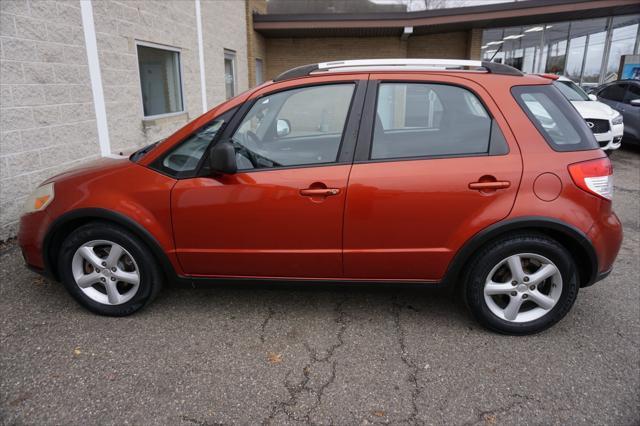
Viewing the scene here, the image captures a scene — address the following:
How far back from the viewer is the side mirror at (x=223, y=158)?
9.04ft

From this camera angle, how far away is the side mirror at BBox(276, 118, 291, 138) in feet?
10.6

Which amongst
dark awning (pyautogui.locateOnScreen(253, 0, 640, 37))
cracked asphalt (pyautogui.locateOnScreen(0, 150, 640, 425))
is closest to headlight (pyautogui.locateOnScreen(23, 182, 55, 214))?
cracked asphalt (pyautogui.locateOnScreen(0, 150, 640, 425))

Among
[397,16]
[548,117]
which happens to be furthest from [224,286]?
[397,16]

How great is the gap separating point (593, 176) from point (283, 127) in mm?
2045

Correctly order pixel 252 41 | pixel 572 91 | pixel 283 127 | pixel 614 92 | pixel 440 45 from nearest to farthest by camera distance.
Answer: pixel 283 127, pixel 572 91, pixel 614 92, pixel 252 41, pixel 440 45

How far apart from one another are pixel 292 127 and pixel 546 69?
26607 mm

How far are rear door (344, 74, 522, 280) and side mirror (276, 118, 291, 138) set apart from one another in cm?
63

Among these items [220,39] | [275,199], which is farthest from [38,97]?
[220,39]

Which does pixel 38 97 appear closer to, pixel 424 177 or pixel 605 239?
pixel 424 177

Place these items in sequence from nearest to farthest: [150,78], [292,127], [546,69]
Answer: [292,127], [150,78], [546,69]

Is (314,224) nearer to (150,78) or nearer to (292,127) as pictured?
(292,127)

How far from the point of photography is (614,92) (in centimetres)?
1177

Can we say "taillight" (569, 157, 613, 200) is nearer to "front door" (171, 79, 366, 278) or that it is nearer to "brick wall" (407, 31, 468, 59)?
"front door" (171, 79, 366, 278)

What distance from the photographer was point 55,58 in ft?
16.3
